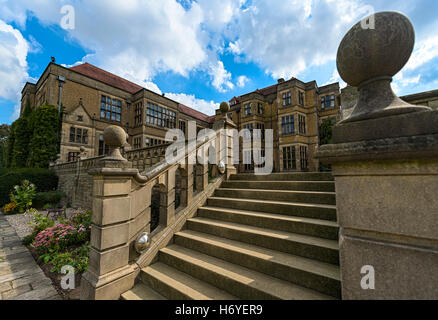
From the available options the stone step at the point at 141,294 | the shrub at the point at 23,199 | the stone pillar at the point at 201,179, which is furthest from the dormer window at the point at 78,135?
the stone step at the point at 141,294

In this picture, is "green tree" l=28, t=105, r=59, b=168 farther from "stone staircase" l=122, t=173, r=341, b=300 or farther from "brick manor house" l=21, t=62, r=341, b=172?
"stone staircase" l=122, t=173, r=341, b=300

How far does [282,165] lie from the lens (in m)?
19.8

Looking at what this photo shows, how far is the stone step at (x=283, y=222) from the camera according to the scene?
2482 mm

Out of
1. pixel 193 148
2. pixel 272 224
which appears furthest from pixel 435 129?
pixel 193 148

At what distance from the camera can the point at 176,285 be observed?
7.62ft

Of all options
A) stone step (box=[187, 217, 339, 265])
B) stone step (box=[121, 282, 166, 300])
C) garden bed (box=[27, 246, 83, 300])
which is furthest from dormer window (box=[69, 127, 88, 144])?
stone step (box=[121, 282, 166, 300])

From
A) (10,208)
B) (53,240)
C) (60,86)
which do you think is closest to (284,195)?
(53,240)

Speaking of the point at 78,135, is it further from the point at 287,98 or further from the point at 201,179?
the point at 287,98

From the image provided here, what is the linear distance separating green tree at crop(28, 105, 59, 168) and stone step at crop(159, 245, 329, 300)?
1806 cm

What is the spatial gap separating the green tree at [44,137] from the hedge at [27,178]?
122 centimetres

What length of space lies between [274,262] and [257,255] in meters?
0.26

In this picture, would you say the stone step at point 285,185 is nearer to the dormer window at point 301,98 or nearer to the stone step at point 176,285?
the stone step at point 176,285

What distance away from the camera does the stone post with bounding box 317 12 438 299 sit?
1.29 meters
